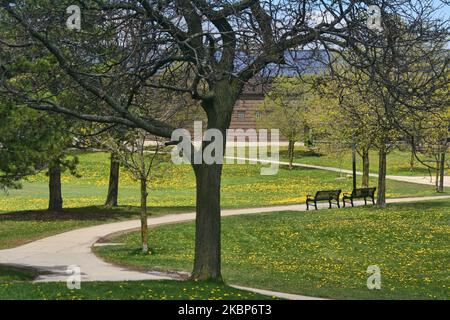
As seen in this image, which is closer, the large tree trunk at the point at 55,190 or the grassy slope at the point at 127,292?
the grassy slope at the point at 127,292

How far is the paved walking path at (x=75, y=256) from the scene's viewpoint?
15.8m

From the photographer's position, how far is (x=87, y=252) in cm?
2027

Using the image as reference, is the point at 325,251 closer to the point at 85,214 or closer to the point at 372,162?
the point at 85,214

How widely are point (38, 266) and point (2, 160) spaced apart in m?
2.73

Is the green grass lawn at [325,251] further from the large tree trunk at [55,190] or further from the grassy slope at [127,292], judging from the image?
the large tree trunk at [55,190]

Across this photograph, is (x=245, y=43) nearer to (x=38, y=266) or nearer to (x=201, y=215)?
(x=201, y=215)

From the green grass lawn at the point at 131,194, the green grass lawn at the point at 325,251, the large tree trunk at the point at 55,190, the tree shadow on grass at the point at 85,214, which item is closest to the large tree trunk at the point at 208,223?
the green grass lawn at the point at 325,251

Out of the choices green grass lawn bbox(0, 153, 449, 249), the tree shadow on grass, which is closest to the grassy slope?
green grass lawn bbox(0, 153, 449, 249)

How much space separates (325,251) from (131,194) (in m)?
27.3

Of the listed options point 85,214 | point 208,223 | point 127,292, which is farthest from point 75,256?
point 85,214

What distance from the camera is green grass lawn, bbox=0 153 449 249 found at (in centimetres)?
2717

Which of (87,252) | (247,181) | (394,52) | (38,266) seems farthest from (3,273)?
(247,181)

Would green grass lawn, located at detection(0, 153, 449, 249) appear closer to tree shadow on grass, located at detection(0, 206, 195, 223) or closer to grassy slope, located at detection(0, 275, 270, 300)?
tree shadow on grass, located at detection(0, 206, 195, 223)

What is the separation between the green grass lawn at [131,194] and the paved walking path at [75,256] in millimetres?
920
